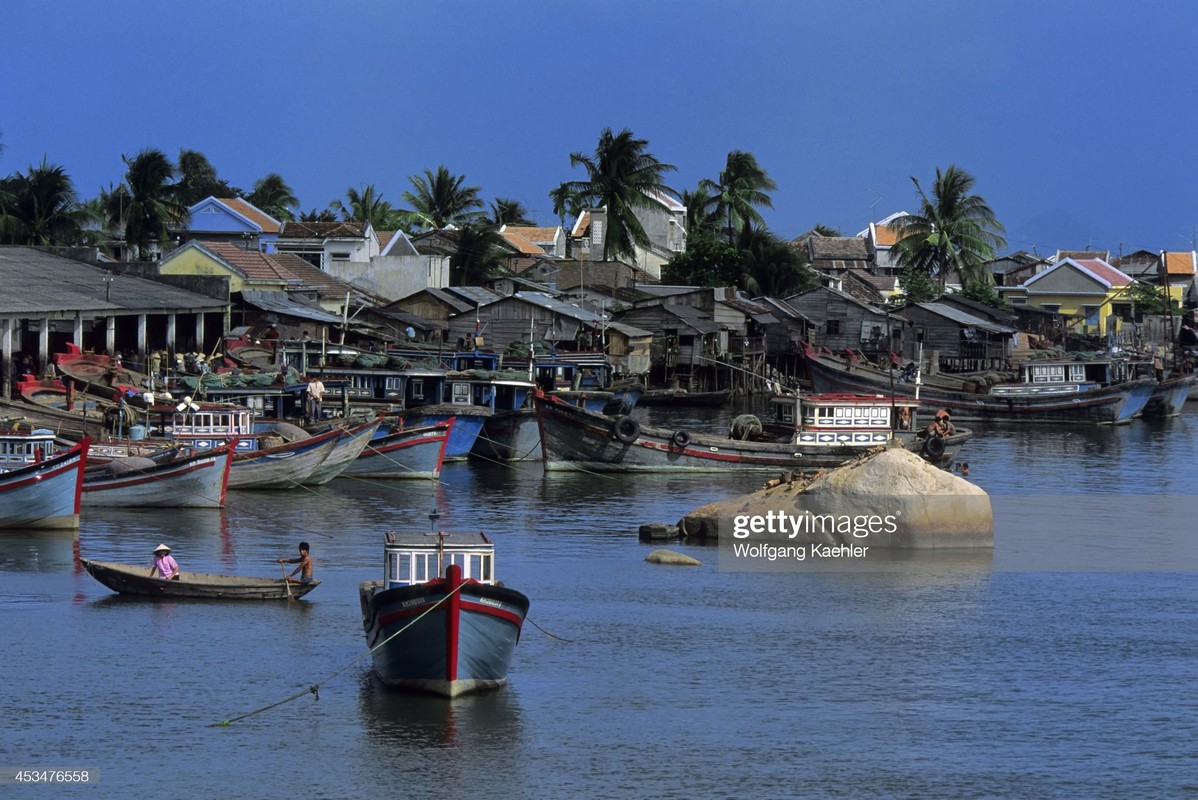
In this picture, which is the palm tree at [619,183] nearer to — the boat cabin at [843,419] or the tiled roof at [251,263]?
the tiled roof at [251,263]

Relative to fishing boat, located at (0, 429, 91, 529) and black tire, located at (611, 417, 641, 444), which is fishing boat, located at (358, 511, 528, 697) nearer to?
fishing boat, located at (0, 429, 91, 529)

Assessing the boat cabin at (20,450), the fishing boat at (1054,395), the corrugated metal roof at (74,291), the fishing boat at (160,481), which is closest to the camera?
the boat cabin at (20,450)

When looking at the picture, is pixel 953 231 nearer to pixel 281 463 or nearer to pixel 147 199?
pixel 147 199

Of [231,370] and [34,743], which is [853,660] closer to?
[34,743]

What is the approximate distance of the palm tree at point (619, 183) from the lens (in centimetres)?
10006

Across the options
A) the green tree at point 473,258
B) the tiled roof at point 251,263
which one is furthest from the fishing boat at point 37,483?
the green tree at point 473,258

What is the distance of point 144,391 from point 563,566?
21471mm

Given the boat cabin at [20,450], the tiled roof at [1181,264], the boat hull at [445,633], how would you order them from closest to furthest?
the boat hull at [445,633], the boat cabin at [20,450], the tiled roof at [1181,264]

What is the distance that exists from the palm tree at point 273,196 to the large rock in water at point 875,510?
80.1 meters

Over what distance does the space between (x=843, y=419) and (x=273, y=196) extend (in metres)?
76.8

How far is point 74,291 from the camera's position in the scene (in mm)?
63625

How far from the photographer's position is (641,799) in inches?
949

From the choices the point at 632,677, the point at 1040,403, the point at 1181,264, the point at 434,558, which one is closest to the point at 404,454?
the point at 632,677

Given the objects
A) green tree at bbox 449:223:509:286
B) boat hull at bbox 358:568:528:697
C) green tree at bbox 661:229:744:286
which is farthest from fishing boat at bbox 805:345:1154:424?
boat hull at bbox 358:568:528:697
